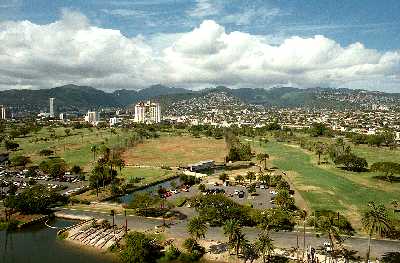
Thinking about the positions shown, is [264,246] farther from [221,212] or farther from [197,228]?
[221,212]

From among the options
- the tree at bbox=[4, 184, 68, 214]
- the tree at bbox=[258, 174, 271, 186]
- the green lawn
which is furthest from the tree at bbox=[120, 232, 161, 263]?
the green lawn

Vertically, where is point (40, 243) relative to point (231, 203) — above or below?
below

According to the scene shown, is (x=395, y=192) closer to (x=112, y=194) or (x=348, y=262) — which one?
(x=348, y=262)

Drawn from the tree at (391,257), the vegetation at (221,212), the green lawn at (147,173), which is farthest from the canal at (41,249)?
the green lawn at (147,173)

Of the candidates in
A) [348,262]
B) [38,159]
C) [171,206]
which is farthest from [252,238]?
[38,159]

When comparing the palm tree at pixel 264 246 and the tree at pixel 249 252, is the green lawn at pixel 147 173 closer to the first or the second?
the tree at pixel 249 252
